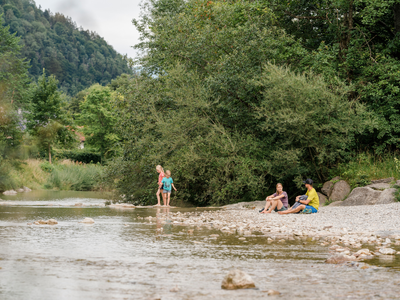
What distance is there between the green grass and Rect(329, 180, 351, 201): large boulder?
20 cm

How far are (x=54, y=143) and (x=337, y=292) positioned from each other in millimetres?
44241

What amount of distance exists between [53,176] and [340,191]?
88.4 ft

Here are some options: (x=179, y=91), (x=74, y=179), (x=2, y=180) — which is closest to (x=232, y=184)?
(x=179, y=91)

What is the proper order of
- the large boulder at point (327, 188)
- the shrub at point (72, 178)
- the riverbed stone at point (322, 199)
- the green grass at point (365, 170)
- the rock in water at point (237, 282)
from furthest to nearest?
the shrub at point (72, 178)
the large boulder at point (327, 188)
the riverbed stone at point (322, 199)
the green grass at point (365, 170)
the rock in water at point (237, 282)

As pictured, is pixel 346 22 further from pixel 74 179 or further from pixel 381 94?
pixel 74 179

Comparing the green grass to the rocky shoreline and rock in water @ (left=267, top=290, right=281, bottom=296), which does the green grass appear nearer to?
the rocky shoreline

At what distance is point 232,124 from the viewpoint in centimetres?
1858

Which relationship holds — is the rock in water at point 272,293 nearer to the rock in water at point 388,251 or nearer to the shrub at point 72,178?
the rock in water at point 388,251

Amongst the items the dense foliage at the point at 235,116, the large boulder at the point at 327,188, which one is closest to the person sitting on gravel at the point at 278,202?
the dense foliage at the point at 235,116

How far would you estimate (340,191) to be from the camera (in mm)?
15930

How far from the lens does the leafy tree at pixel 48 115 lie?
43906mm

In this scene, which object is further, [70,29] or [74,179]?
[70,29]

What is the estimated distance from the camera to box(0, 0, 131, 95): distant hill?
449 feet

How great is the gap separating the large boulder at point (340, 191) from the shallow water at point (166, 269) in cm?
867
